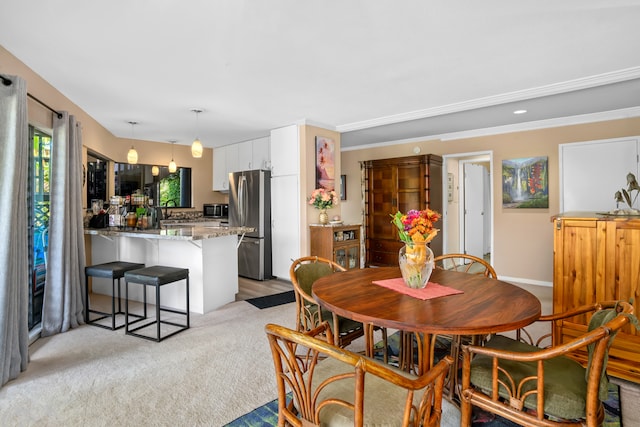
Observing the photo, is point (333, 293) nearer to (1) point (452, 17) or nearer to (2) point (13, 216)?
(1) point (452, 17)

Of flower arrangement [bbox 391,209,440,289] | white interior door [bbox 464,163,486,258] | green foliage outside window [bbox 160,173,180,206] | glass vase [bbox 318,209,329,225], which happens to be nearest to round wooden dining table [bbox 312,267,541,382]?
flower arrangement [bbox 391,209,440,289]

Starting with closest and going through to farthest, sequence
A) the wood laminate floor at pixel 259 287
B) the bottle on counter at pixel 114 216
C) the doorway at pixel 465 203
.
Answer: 1. the bottle on counter at pixel 114 216
2. the wood laminate floor at pixel 259 287
3. the doorway at pixel 465 203

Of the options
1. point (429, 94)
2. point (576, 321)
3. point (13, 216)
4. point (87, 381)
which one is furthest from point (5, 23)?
point (576, 321)

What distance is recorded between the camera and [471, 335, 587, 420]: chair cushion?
49.7 inches

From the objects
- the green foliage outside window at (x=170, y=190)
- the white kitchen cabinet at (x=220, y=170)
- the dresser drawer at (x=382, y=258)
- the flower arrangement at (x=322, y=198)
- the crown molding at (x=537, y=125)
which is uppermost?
the crown molding at (x=537, y=125)

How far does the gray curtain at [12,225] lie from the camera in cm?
220

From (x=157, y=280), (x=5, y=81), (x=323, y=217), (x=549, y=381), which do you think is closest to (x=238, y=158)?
(x=323, y=217)

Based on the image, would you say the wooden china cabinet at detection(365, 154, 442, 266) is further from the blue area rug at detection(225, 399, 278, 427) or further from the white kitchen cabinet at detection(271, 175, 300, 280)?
the blue area rug at detection(225, 399, 278, 427)

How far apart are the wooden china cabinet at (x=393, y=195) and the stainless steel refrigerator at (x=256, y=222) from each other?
1916 millimetres

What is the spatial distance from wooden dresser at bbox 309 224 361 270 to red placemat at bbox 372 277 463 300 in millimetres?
2675

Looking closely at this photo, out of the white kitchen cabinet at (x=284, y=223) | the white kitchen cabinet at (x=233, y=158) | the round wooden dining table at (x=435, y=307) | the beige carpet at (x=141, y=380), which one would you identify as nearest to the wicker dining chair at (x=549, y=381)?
the round wooden dining table at (x=435, y=307)

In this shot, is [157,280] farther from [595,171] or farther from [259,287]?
[595,171]

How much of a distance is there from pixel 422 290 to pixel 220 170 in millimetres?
5925

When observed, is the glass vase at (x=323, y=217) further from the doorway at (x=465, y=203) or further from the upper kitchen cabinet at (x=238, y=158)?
the doorway at (x=465, y=203)
